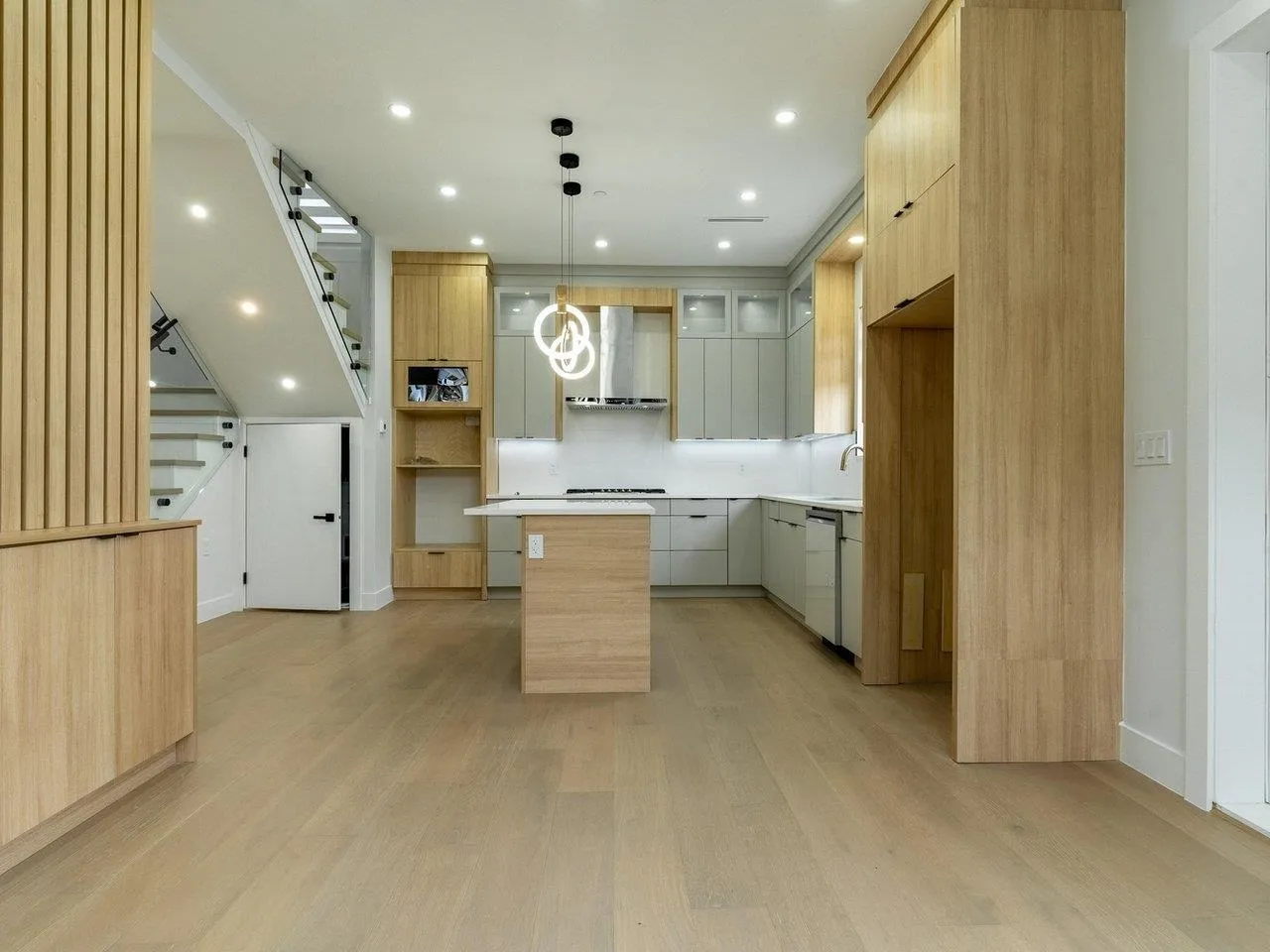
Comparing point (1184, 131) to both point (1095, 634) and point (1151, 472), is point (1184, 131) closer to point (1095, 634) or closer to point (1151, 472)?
point (1151, 472)

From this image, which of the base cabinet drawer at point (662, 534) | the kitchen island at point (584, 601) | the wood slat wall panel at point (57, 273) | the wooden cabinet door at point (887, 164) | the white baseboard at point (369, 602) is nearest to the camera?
the wood slat wall panel at point (57, 273)

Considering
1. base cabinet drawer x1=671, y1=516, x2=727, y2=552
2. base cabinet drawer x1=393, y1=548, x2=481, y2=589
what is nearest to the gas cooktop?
base cabinet drawer x1=671, y1=516, x2=727, y2=552

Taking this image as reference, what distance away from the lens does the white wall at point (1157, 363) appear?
229cm

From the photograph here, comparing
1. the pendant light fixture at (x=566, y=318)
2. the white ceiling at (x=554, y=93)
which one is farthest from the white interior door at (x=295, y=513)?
the pendant light fixture at (x=566, y=318)

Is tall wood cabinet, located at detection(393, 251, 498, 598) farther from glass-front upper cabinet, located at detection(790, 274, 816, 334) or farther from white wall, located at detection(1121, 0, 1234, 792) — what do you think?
white wall, located at detection(1121, 0, 1234, 792)

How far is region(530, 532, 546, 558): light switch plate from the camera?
134 inches

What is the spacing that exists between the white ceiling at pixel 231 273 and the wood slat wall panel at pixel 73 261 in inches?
37.4

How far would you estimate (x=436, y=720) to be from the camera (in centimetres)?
300

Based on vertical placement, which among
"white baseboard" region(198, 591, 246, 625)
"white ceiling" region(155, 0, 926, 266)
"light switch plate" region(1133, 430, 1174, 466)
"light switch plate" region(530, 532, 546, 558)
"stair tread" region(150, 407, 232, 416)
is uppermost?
"white ceiling" region(155, 0, 926, 266)

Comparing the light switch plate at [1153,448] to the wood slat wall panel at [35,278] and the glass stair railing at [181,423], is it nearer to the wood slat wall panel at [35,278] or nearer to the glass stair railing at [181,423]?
the wood slat wall panel at [35,278]

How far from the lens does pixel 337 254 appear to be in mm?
6203

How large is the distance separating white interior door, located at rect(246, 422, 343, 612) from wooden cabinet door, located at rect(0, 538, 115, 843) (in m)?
3.31

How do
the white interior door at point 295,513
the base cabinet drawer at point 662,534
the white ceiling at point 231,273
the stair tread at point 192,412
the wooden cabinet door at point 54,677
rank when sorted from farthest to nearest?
the base cabinet drawer at point 662,534 → the white interior door at point 295,513 → the stair tread at point 192,412 → the white ceiling at point 231,273 → the wooden cabinet door at point 54,677

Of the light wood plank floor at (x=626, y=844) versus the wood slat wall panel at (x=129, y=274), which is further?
the wood slat wall panel at (x=129, y=274)
